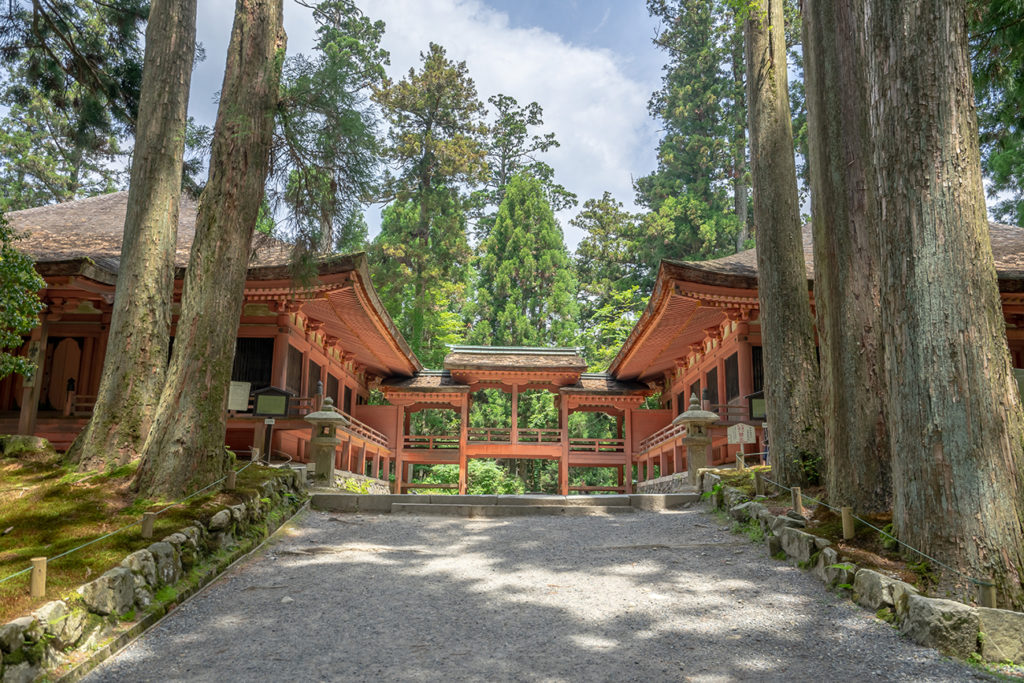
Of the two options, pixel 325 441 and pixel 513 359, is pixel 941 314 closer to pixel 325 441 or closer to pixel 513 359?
pixel 325 441

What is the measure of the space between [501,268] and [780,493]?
1875 centimetres

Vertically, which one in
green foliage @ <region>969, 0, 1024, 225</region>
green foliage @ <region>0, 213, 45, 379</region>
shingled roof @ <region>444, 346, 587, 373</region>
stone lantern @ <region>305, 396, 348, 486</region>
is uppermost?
green foliage @ <region>969, 0, 1024, 225</region>

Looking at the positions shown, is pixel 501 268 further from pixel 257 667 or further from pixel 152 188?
pixel 257 667

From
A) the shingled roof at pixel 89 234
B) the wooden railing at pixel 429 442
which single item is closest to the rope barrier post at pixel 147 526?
the shingled roof at pixel 89 234

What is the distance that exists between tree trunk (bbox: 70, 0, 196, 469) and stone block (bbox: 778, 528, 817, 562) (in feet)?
20.1

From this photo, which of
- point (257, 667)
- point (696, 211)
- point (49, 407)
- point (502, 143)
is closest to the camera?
point (257, 667)

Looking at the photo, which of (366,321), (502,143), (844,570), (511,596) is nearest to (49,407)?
(366,321)

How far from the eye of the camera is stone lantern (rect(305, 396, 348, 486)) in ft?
33.1

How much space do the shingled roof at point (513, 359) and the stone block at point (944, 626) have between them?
13.2m

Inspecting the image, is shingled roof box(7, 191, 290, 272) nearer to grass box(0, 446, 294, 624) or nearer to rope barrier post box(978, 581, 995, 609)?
grass box(0, 446, 294, 624)

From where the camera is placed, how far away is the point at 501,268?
82.4 feet

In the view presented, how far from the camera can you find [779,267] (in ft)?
25.5

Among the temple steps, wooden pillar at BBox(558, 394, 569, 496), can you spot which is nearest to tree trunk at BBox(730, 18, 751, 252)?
wooden pillar at BBox(558, 394, 569, 496)

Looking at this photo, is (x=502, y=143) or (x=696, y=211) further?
(x=502, y=143)
